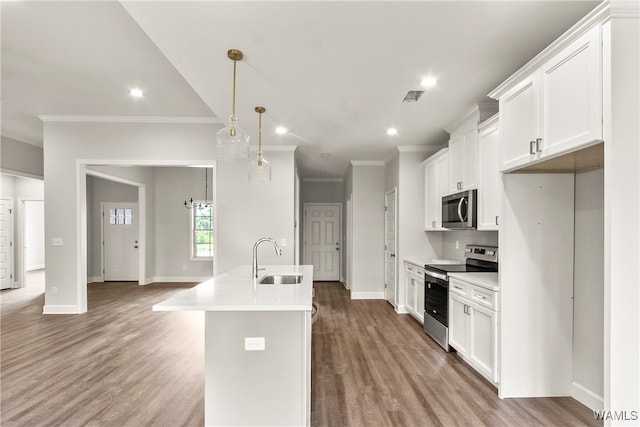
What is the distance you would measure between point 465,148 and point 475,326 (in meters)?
1.90

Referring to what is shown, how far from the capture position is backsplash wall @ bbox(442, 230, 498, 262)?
11.6ft

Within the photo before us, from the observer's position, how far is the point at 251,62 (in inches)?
94.6

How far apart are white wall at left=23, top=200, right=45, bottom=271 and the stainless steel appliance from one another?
1047cm

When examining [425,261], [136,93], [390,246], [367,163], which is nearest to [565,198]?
[425,261]

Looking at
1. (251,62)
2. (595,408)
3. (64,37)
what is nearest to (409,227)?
(595,408)

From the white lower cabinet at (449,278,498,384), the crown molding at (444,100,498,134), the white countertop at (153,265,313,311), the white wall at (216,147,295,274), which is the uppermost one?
the crown molding at (444,100,498,134)

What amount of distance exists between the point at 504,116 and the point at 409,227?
105 inches

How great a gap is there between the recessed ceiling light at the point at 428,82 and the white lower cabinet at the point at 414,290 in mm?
2306

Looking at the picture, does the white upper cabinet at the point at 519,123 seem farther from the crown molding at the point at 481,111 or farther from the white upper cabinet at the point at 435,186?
the white upper cabinet at the point at 435,186

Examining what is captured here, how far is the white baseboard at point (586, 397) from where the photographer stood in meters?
2.18

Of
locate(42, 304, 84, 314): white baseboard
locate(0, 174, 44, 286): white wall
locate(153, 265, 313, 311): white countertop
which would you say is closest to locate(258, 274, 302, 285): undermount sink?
locate(153, 265, 313, 311): white countertop

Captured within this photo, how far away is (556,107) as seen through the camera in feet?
6.23

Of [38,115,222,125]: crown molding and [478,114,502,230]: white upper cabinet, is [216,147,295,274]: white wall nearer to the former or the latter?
[38,115,222,125]: crown molding

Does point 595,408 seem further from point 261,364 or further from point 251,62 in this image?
point 251,62
